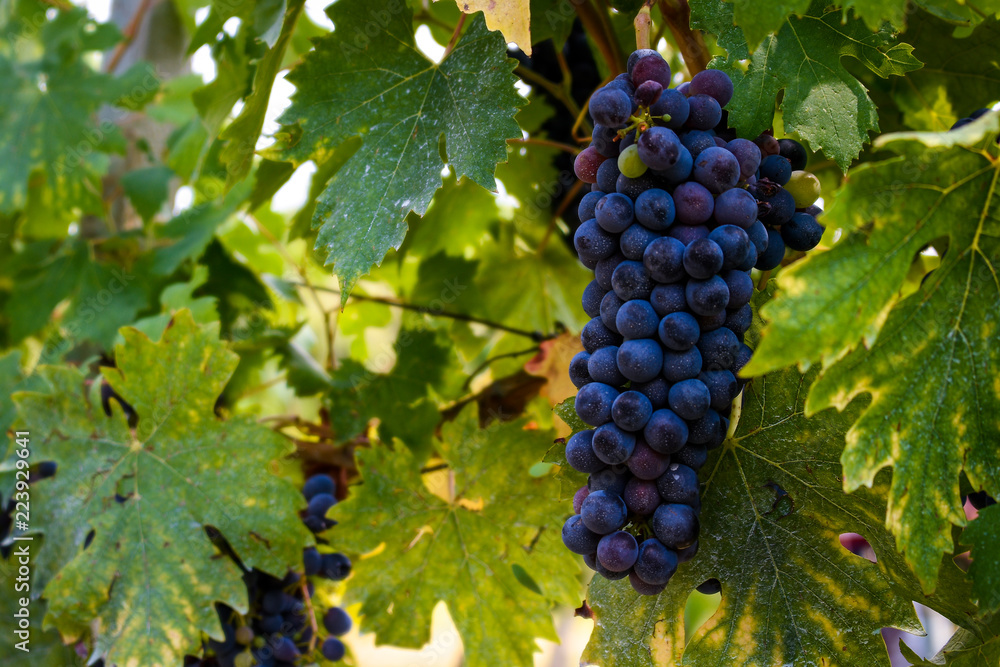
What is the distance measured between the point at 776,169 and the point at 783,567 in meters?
0.42

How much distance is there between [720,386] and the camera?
0.68 m

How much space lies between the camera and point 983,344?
0.63m

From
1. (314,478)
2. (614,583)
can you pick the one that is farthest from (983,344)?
(314,478)

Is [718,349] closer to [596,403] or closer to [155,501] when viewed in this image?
[596,403]

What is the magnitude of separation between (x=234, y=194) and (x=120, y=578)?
0.95 metres

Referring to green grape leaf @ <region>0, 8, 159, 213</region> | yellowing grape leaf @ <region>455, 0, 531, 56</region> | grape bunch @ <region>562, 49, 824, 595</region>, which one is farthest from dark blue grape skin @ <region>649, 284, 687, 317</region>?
green grape leaf @ <region>0, 8, 159, 213</region>

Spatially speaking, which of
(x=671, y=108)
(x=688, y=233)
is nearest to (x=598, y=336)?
(x=688, y=233)

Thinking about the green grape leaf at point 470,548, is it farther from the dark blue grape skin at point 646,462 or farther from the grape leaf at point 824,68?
the grape leaf at point 824,68

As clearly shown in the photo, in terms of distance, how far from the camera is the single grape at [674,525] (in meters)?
0.65

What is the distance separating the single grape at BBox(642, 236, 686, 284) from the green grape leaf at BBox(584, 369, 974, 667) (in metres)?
0.20

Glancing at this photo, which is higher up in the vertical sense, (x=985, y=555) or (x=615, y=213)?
(x=615, y=213)

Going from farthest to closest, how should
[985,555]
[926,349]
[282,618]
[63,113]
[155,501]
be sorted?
[63,113], [282,618], [155,501], [985,555], [926,349]

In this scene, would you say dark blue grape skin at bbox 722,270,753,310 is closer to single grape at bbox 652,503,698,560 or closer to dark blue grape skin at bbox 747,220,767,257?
dark blue grape skin at bbox 747,220,767,257

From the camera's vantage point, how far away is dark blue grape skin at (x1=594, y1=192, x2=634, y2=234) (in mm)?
693
